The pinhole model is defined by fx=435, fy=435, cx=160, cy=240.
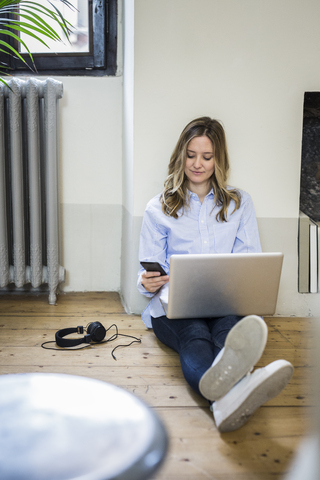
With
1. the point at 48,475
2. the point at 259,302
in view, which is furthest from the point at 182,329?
the point at 48,475

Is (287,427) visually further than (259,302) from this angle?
No

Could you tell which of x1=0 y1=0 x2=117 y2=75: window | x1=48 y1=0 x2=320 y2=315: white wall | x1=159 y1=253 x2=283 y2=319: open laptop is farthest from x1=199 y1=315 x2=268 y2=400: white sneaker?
x1=0 y1=0 x2=117 y2=75: window

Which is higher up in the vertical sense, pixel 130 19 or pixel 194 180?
pixel 130 19

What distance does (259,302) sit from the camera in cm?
145

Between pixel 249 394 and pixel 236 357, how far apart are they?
9 centimetres

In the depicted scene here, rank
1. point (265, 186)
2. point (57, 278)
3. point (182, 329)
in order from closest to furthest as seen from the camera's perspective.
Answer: point (182, 329)
point (265, 186)
point (57, 278)

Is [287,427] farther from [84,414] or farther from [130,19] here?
[130,19]

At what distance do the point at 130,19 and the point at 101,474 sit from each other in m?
1.91

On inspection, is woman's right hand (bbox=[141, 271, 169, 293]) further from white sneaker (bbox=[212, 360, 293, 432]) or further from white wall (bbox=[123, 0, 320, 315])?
white sneaker (bbox=[212, 360, 293, 432])

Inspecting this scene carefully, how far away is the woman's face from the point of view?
5.81 feet

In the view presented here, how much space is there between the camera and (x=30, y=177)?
7.34 feet

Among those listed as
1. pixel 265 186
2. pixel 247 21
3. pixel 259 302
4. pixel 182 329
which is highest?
pixel 247 21

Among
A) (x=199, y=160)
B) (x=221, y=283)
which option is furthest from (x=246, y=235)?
(x=221, y=283)

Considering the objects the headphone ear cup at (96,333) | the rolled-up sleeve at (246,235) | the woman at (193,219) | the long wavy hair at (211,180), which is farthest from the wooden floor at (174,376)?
the long wavy hair at (211,180)
